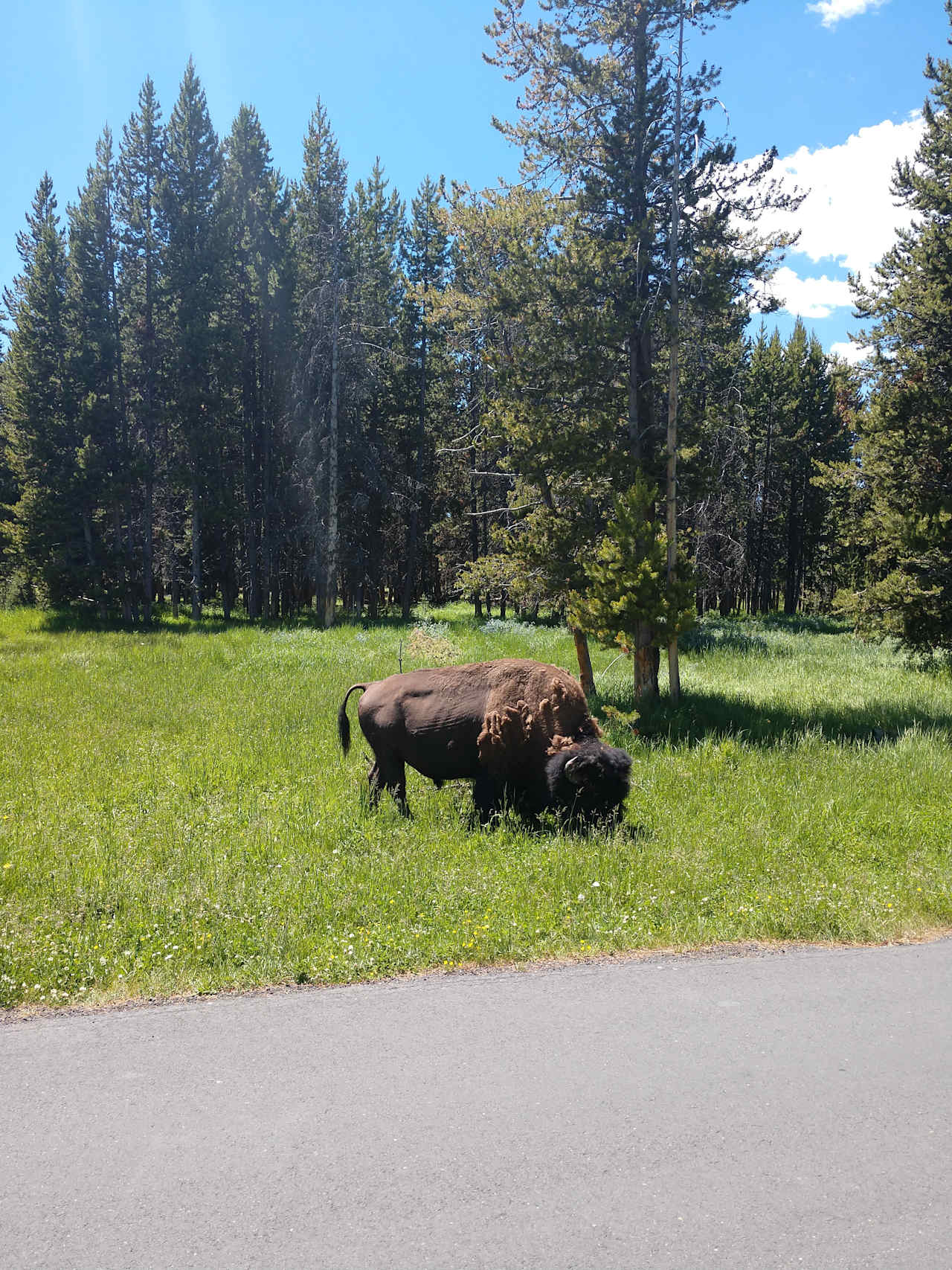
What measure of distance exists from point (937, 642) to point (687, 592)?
6900mm

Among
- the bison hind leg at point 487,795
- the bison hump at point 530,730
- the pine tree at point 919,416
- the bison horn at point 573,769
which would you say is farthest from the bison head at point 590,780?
the pine tree at point 919,416

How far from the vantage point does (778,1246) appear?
2.74 meters

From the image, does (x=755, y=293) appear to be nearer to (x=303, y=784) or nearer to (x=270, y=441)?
(x=303, y=784)

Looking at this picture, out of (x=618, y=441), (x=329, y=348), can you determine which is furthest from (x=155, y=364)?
(x=618, y=441)

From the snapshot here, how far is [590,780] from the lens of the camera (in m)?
7.50

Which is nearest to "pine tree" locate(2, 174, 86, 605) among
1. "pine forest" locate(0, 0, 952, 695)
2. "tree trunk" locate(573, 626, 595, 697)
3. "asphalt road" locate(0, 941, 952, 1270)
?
"pine forest" locate(0, 0, 952, 695)

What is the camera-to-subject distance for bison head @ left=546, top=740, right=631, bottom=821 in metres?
7.44

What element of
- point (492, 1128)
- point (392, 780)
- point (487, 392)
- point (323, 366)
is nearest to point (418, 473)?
point (323, 366)

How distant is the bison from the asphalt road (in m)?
2.89

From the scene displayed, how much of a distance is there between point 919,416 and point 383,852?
1581cm

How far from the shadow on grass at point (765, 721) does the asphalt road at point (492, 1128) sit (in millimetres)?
7994

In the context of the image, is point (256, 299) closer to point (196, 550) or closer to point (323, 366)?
point (323, 366)

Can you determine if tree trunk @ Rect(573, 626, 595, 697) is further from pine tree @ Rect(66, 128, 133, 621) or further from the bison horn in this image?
pine tree @ Rect(66, 128, 133, 621)

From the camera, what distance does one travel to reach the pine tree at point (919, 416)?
1623cm
